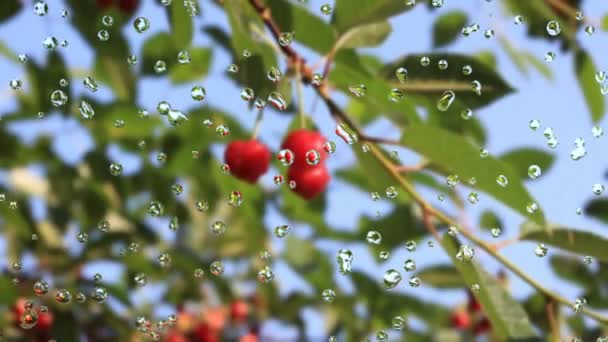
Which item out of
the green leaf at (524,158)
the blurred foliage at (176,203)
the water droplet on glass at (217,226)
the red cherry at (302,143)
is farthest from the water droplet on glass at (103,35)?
the green leaf at (524,158)

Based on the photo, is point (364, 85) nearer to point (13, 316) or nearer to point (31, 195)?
point (13, 316)

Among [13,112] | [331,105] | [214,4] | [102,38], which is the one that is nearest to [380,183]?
[331,105]

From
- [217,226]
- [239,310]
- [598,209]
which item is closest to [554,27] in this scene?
[598,209]

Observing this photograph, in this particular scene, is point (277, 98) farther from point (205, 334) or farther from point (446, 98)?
point (205, 334)

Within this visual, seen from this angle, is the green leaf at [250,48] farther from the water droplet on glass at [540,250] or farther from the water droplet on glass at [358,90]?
the water droplet on glass at [540,250]

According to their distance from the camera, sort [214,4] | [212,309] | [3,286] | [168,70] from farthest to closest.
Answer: [212,309] → [168,70] → [3,286] → [214,4]

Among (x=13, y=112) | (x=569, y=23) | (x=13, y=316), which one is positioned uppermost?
(x=569, y=23)
